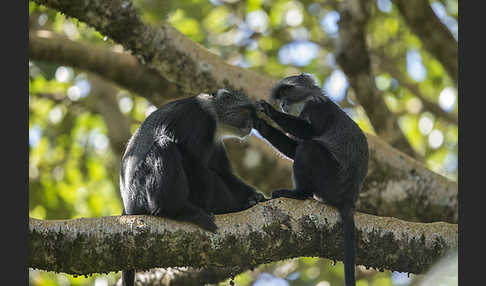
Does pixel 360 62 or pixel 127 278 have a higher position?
pixel 360 62

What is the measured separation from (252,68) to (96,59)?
117 inches

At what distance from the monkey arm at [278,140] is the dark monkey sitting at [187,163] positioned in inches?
6.2

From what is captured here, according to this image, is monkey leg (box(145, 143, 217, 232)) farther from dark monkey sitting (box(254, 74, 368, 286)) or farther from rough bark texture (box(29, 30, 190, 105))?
rough bark texture (box(29, 30, 190, 105))

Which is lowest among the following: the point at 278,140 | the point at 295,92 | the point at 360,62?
the point at 278,140

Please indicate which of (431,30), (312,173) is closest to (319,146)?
(312,173)

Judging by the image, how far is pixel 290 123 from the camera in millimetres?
4488

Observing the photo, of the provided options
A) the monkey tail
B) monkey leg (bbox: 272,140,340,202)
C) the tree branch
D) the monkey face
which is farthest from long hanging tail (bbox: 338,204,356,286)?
the tree branch

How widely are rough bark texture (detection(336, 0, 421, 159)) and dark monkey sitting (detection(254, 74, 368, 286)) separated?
168 cm

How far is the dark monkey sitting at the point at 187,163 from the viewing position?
3814mm

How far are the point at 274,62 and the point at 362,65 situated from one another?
2.86m

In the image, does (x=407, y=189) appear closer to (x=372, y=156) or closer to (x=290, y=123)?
(x=372, y=156)

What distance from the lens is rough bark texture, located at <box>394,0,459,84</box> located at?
6.62m

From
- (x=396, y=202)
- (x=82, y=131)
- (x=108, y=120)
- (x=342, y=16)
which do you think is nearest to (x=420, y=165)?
(x=396, y=202)

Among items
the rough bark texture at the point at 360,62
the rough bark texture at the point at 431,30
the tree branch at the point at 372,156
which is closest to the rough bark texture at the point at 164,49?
the tree branch at the point at 372,156
